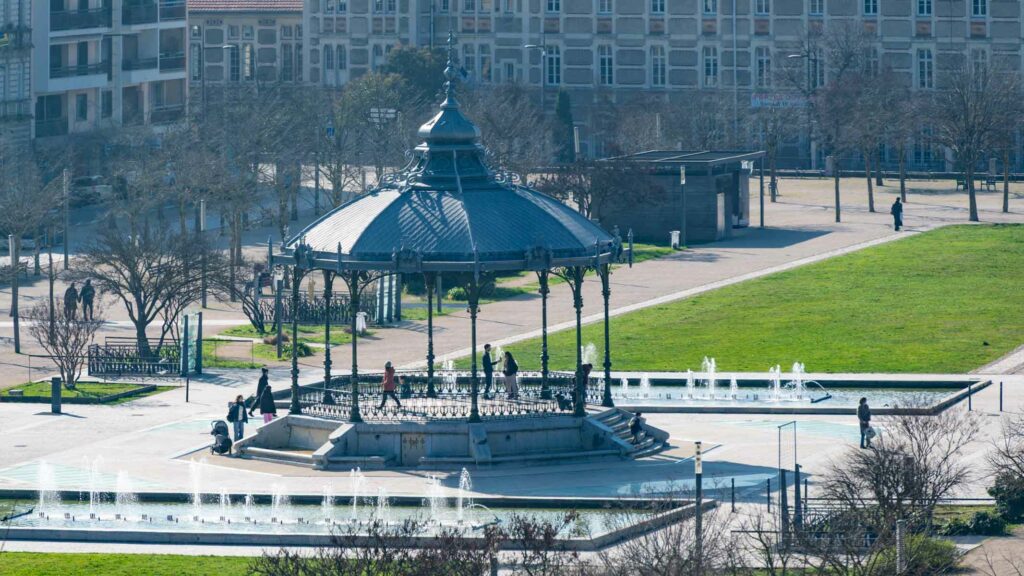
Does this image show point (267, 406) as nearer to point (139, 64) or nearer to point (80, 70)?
point (80, 70)

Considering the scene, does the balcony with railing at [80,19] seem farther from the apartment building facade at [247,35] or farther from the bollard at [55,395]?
the bollard at [55,395]

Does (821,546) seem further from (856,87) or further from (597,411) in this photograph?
(856,87)

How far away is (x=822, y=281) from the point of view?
86.4 m

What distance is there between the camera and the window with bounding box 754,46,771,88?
453 ft

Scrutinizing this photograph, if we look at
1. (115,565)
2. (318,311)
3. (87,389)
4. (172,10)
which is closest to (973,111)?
(318,311)

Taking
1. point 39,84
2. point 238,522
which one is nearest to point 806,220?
point 39,84

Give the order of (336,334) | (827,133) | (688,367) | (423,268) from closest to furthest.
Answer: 1. (423,268)
2. (688,367)
3. (336,334)
4. (827,133)

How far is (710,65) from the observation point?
140 m

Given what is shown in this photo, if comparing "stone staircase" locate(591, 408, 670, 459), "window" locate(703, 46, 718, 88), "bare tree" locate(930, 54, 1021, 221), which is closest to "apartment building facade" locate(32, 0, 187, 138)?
"window" locate(703, 46, 718, 88)

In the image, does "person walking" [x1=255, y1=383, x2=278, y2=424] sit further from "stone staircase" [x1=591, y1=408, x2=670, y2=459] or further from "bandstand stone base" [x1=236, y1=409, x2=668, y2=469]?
"stone staircase" [x1=591, y1=408, x2=670, y2=459]

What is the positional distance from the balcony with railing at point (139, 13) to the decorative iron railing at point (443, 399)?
67.4m

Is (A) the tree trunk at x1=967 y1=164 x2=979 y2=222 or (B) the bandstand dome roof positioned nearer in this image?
(B) the bandstand dome roof

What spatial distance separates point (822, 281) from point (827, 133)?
35347mm

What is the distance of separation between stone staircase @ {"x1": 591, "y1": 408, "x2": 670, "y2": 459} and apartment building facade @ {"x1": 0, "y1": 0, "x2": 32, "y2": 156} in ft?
188
